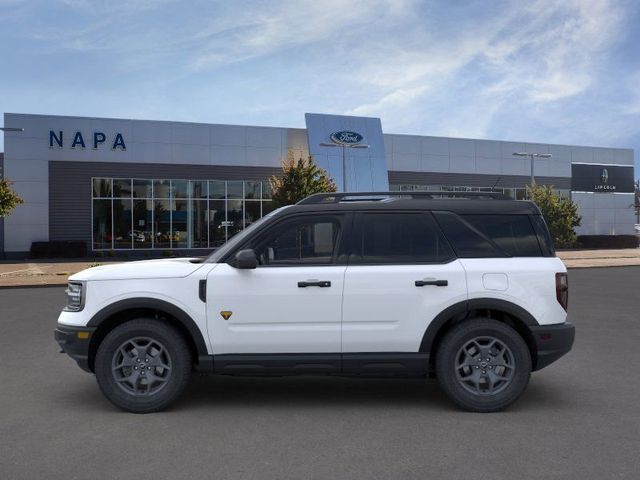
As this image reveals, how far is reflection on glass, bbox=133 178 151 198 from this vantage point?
33475 millimetres

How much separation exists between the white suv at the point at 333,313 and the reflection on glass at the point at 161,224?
2914cm

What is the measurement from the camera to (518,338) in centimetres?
528

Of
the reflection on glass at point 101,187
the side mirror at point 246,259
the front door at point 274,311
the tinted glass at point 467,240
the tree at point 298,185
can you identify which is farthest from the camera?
the reflection on glass at point 101,187

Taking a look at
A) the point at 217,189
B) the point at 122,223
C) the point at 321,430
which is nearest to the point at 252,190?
the point at 217,189

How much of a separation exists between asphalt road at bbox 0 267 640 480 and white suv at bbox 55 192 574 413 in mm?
363

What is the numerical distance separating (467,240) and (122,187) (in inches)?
1194

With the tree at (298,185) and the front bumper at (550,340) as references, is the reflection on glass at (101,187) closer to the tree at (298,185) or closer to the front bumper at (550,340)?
the tree at (298,185)

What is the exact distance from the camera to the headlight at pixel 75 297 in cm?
538

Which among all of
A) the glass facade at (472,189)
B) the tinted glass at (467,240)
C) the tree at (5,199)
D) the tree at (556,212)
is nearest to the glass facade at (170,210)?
the tree at (5,199)

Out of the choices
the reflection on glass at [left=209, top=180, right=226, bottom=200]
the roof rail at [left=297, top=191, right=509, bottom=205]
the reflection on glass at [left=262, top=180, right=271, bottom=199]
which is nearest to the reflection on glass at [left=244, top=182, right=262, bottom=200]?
the reflection on glass at [left=262, top=180, right=271, bottom=199]

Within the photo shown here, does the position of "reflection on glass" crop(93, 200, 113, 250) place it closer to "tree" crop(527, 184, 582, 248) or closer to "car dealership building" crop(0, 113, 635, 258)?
"car dealership building" crop(0, 113, 635, 258)

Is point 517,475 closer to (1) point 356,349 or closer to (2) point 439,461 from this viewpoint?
(2) point 439,461

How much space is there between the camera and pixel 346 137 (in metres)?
36.8

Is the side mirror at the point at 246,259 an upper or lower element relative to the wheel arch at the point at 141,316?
upper
